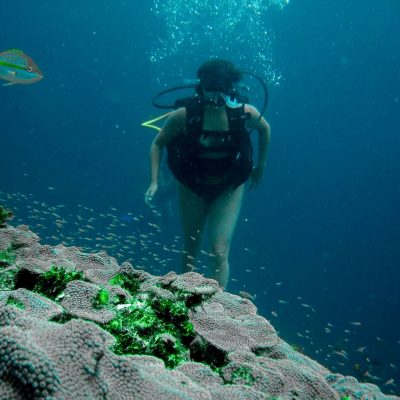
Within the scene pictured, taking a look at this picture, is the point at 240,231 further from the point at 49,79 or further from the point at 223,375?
the point at 223,375

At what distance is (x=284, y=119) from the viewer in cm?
7806

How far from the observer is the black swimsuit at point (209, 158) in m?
5.88

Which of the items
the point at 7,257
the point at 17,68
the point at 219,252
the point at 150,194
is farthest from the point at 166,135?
the point at 7,257

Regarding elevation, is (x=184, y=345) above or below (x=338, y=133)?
below

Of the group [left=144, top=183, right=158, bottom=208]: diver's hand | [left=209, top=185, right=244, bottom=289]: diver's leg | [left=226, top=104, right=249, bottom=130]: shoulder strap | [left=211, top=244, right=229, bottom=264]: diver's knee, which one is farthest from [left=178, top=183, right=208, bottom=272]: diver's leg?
[left=226, top=104, right=249, bottom=130]: shoulder strap

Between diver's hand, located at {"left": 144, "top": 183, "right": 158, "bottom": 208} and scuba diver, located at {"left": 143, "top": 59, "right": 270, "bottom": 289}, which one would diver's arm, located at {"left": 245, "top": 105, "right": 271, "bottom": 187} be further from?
diver's hand, located at {"left": 144, "top": 183, "right": 158, "bottom": 208}

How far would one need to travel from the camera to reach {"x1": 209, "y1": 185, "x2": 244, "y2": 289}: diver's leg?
584 centimetres

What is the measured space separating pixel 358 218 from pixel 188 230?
8507 cm

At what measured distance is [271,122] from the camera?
2958 inches

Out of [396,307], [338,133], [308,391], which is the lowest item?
[308,391]

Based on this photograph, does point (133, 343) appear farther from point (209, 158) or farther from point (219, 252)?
point (209, 158)

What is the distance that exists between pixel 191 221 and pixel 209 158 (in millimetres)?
1163

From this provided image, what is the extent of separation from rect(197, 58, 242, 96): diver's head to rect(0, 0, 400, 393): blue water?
168 feet

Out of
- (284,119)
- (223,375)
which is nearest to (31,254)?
(223,375)
